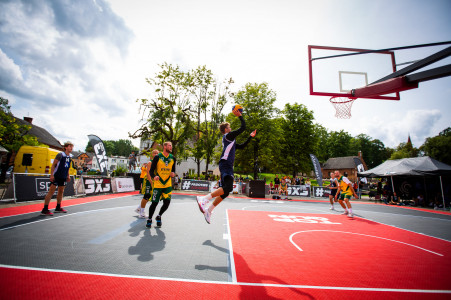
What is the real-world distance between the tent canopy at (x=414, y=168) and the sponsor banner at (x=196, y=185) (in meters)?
16.8

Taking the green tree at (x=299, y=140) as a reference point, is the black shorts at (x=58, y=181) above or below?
below

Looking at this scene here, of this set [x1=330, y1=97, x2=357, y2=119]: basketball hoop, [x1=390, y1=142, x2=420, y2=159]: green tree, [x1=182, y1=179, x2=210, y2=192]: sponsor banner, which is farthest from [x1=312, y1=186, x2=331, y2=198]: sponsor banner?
[x1=390, y1=142, x2=420, y2=159]: green tree

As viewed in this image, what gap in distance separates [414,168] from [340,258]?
19873mm

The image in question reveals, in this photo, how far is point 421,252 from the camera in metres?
4.43

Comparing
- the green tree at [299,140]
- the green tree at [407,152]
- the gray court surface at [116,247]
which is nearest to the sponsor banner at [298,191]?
the green tree at [299,140]

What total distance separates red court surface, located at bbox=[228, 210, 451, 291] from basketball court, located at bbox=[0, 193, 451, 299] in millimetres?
18

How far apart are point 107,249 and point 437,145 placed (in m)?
69.6

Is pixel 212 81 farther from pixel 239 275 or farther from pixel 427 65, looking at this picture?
pixel 239 275

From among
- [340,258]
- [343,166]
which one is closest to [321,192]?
[340,258]

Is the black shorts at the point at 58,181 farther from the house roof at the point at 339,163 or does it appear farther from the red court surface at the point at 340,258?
the house roof at the point at 339,163

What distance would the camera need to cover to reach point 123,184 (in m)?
15.7

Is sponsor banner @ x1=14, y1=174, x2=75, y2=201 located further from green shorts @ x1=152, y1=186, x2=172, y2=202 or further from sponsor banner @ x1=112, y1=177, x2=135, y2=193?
green shorts @ x1=152, y1=186, x2=172, y2=202

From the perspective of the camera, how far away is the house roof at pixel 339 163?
184ft

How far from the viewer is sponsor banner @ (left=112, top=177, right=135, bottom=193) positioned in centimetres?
1490
